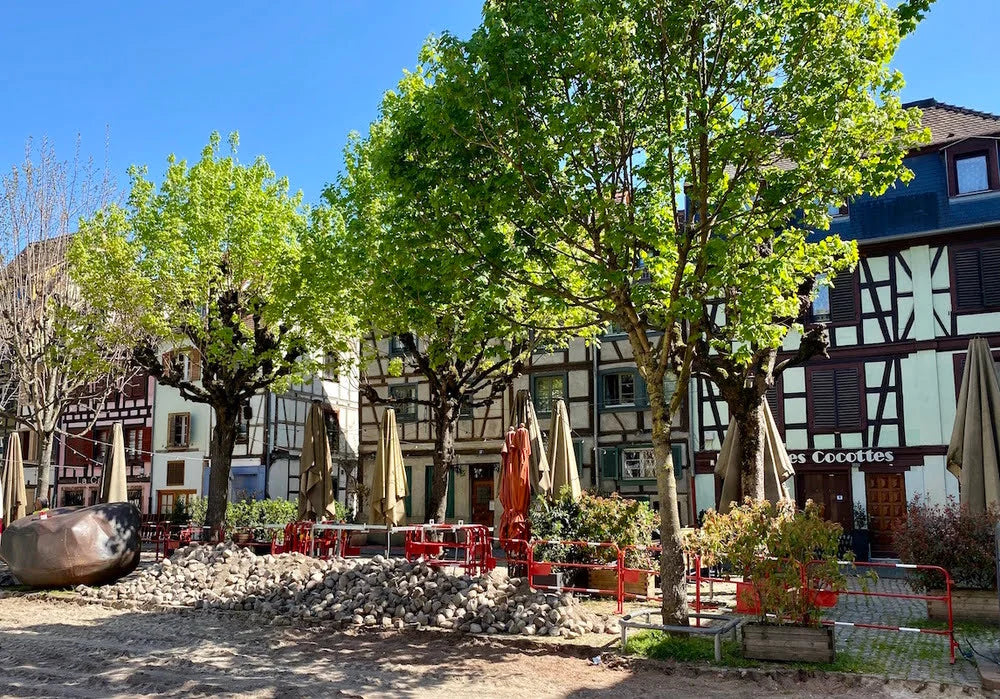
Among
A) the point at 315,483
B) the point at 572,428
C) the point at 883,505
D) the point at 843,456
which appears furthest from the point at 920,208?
the point at 315,483

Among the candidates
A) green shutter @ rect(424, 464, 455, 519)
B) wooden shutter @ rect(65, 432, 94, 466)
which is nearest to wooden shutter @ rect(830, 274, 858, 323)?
green shutter @ rect(424, 464, 455, 519)

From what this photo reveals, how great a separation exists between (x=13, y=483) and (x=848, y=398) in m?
21.9

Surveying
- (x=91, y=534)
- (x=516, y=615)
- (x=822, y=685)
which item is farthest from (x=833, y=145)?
(x=91, y=534)

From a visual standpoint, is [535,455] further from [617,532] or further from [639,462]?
[639,462]

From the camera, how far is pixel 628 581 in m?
14.2

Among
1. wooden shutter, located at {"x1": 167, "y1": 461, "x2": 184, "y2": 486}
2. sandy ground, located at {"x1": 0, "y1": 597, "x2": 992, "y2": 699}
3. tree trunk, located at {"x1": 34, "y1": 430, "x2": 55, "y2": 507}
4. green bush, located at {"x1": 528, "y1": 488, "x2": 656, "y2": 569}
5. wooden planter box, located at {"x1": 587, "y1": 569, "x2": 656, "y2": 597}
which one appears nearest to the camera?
sandy ground, located at {"x1": 0, "y1": 597, "x2": 992, "y2": 699}

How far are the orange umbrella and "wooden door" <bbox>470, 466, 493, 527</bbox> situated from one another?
1556 centimetres

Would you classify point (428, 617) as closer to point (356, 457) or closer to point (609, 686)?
point (609, 686)

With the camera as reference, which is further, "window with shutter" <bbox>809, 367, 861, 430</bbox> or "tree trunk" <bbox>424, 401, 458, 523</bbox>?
"window with shutter" <bbox>809, 367, 861, 430</bbox>

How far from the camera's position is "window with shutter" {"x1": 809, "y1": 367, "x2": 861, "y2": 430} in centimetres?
2478

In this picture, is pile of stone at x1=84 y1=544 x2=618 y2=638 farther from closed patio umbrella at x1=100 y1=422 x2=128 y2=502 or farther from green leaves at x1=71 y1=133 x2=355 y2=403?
green leaves at x1=71 y1=133 x2=355 y2=403

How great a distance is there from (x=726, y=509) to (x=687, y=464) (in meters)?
11.5

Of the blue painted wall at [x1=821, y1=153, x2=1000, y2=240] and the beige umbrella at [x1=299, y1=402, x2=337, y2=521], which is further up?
the blue painted wall at [x1=821, y1=153, x2=1000, y2=240]

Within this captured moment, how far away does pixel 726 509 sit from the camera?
15188mm
